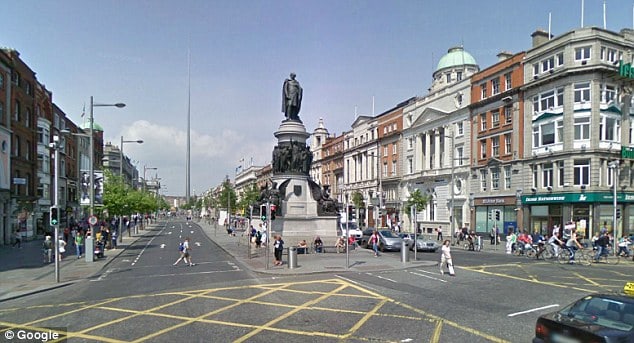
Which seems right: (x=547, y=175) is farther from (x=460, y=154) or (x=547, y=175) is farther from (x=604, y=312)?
(x=604, y=312)

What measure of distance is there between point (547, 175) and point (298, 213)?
2483 centimetres

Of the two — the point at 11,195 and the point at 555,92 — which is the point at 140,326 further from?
the point at 555,92

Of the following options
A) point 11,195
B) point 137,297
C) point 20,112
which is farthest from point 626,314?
point 20,112

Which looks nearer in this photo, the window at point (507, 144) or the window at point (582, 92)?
the window at point (582, 92)

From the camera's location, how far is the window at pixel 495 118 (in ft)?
154

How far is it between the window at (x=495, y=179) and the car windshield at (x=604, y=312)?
41.3 m

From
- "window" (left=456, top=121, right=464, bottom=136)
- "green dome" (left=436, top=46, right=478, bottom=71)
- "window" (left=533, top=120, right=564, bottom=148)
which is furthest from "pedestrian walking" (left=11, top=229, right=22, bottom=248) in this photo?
"green dome" (left=436, top=46, right=478, bottom=71)

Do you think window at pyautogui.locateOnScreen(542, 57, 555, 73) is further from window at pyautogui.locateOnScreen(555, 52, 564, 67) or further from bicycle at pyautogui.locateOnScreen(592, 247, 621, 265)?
bicycle at pyautogui.locateOnScreen(592, 247, 621, 265)

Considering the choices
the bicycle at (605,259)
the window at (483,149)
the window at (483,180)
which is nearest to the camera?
the bicycle at (605,259)

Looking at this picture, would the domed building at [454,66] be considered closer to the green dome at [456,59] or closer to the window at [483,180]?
the green dome at [456,59]

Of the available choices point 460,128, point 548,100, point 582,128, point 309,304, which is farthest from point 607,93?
point 309,304

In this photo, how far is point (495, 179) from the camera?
4681 cm

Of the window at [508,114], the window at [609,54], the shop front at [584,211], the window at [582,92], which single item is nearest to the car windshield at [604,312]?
the shop front at [584,211]

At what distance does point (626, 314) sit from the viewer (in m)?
6.79
